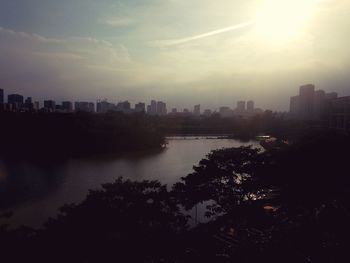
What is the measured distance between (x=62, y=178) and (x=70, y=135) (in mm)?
8453

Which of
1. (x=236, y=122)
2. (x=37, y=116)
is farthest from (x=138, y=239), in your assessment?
(x=236, y=122)

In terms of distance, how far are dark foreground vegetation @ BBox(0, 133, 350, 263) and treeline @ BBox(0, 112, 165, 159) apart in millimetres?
11891

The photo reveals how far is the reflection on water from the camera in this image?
24.3 feet

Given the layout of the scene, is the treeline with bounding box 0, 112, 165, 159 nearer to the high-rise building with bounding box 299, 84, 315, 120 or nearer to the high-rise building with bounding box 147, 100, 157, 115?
the high-rise building with bounding box 299, 84, 315, 120

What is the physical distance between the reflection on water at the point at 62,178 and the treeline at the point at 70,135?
2880 mm

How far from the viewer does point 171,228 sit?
11.7ft

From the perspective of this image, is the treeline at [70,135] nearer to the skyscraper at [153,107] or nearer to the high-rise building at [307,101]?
the high-rise building at [307,101]

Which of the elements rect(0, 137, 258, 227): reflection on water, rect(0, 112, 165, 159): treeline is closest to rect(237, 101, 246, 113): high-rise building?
rect(0, 112, 165, 159): treeline

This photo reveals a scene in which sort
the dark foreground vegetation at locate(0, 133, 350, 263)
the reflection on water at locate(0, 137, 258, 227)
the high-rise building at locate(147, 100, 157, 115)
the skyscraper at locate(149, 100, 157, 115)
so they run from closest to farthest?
the dark foreground vegetation at locate(0, 133, 350, 263) < the reflection on water at locate(0, 137, 258, 227) < the high-rise building at locate(147, 100, 157, 115) < the skyscraper at locate(149, 100, 157, 115)

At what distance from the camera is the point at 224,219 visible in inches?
179

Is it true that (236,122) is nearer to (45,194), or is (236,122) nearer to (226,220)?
(45,194)

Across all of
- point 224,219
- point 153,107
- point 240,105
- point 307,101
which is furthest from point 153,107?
point 224,219

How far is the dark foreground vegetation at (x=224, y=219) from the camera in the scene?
1.87 m

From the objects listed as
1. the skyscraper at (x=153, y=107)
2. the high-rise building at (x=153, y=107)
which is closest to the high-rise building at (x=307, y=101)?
the high-rise building at (x=153, y=107)
